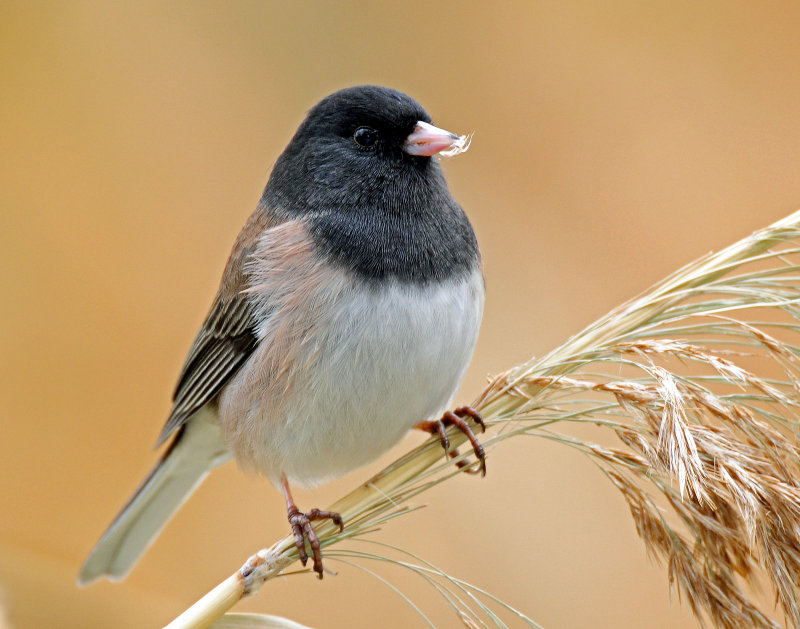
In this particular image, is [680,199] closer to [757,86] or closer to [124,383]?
[757,86]

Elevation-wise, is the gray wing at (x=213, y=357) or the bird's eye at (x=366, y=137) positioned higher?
the bird's eye at (x=366, y=137)

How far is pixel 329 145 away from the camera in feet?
6.88

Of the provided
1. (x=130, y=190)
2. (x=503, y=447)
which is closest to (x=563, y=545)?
(x=503, y=447)

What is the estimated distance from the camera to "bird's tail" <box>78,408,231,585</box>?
214 centimetres

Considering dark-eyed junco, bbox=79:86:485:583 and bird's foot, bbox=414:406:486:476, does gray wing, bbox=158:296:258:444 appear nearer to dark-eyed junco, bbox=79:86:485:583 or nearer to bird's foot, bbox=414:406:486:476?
dark-eyed junco, bbox=79:86:485:583

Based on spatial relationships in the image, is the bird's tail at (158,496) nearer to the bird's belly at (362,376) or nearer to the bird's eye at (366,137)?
the bird's belly at (362,376)

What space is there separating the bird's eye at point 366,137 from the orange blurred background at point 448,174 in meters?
1.05

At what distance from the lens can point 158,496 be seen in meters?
2.31

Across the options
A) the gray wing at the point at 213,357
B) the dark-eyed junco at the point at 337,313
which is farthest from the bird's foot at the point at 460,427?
the gray wing at the point at 213,357

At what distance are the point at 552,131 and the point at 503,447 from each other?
119cm

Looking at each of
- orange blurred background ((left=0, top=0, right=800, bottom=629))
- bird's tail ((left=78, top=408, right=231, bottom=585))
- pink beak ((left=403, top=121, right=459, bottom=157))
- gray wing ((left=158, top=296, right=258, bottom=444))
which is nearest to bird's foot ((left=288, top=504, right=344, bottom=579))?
gray wing ((left=158, top=296, right=258, bottom=444))

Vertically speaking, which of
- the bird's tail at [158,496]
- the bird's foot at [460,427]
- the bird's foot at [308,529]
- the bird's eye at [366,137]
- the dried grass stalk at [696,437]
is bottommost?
the bird's tail at [158,496]

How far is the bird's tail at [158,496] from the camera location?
2145 mm

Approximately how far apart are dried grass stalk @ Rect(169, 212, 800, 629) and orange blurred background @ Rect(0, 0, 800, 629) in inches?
57.2
